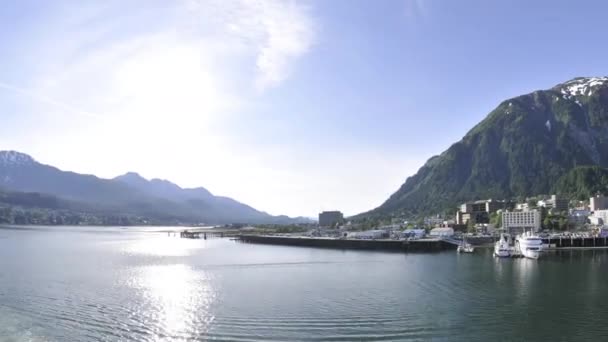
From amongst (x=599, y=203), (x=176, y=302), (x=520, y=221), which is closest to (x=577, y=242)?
(x=520, y=221)

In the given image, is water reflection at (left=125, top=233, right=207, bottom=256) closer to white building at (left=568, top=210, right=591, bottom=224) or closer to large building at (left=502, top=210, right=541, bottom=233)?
Answer: large building at (left=502, top=210, right=541, bottom=233)

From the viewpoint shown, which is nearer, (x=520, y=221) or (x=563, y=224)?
(x=563, y=224)

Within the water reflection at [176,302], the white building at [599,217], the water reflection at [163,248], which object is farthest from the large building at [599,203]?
the water reflection at [176,302]

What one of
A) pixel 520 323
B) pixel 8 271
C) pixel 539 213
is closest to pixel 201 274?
pixel 8 271

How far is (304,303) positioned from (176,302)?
9.20m

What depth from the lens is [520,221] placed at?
142m

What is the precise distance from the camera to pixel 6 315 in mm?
30938

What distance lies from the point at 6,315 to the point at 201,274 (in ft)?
75.5

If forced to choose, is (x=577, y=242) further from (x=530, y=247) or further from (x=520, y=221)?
(x=520, y=221)

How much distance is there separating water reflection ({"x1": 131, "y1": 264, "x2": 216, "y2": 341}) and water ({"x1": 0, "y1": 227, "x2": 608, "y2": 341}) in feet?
0.26

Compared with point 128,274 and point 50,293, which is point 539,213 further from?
point 50,293

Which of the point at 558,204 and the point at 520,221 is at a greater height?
the point at 558,204

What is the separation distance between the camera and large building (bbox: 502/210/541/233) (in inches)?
5265

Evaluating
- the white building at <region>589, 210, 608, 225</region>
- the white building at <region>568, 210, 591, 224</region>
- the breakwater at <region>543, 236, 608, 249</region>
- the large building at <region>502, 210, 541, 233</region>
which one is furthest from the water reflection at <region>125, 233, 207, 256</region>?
the white building at <region>589, 210, 608, 225</region>
